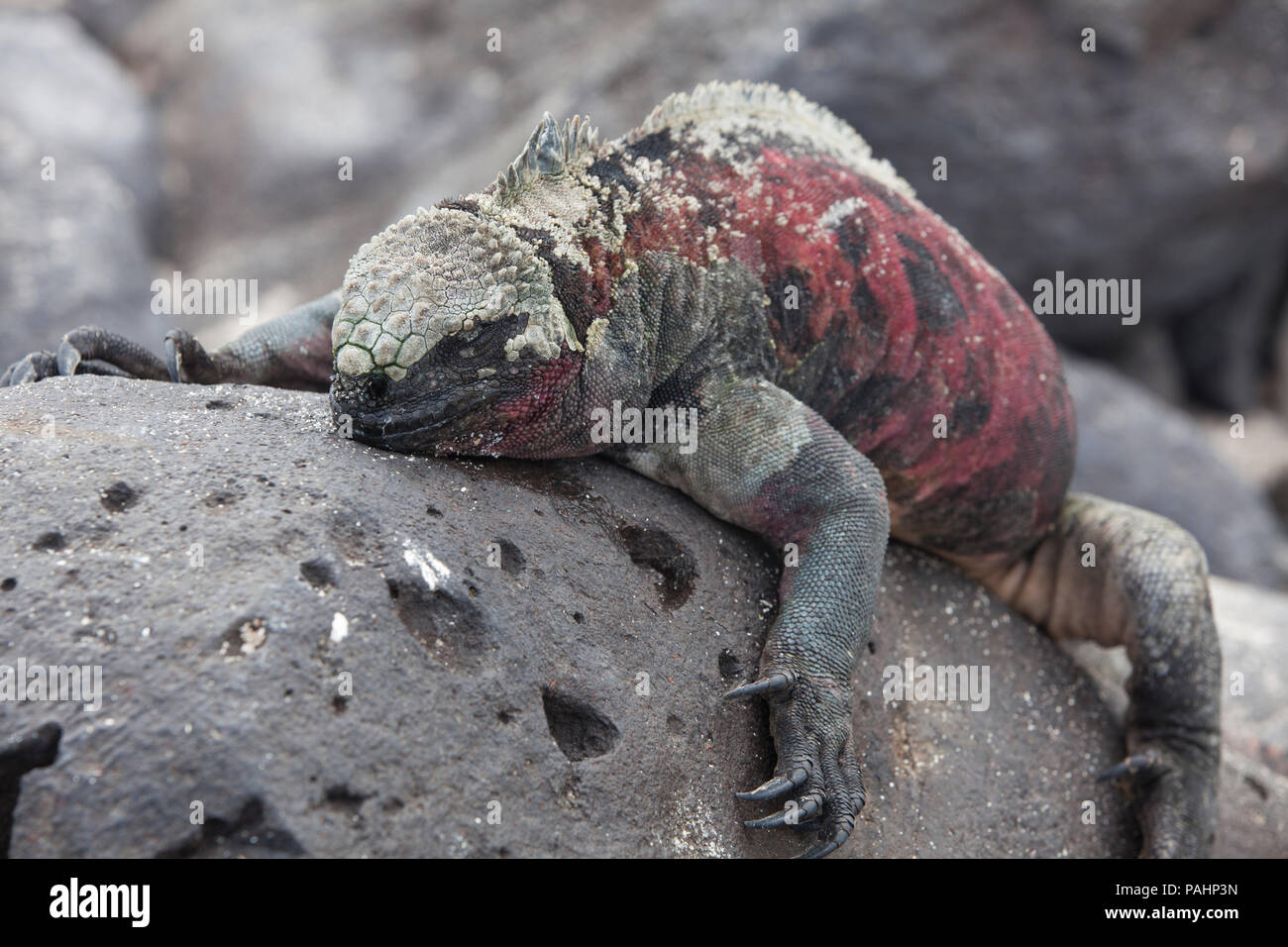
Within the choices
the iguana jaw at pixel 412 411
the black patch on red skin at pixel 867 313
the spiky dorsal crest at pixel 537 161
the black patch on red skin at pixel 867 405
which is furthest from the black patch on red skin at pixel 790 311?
the iguana jaw at pixel 412 411

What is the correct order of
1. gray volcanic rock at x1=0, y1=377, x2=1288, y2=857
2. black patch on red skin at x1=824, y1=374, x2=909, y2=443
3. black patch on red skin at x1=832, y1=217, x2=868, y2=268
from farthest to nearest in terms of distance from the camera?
black patch on red skin at x1=824, y1=374, x2=909, y2=443
black patch on red skin at x1=832, y1=217, x2=868, y2=268
gray volcanic rock at x1=0, y1=377, x2=1288, y2=857

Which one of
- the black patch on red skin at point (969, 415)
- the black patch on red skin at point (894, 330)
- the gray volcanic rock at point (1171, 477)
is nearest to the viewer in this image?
the black patch on red skin at point (894, 330)

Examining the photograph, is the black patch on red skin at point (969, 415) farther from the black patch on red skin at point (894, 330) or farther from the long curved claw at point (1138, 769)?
the long curved claw at point (1138, 769)

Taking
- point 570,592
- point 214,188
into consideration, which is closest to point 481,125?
point 214,188

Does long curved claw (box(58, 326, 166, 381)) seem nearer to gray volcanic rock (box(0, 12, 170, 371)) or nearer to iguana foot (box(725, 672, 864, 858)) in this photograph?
iguana foot (box(725, 672, 864, 858))

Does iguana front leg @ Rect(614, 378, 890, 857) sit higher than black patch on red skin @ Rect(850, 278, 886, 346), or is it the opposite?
black patch on red skin @ Rect(850, 278, 886, 346)

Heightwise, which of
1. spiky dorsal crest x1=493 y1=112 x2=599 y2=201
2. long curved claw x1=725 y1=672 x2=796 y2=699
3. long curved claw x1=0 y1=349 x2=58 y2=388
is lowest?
long curved claw x1=725 y1=672 x2=796 y2=699

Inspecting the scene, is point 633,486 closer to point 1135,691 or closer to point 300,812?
point 300,812

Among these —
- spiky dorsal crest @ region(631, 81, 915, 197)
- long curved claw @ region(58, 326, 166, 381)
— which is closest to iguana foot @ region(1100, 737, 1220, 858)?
spiky dorsal crest @ region(631, 81, 915, 197)
